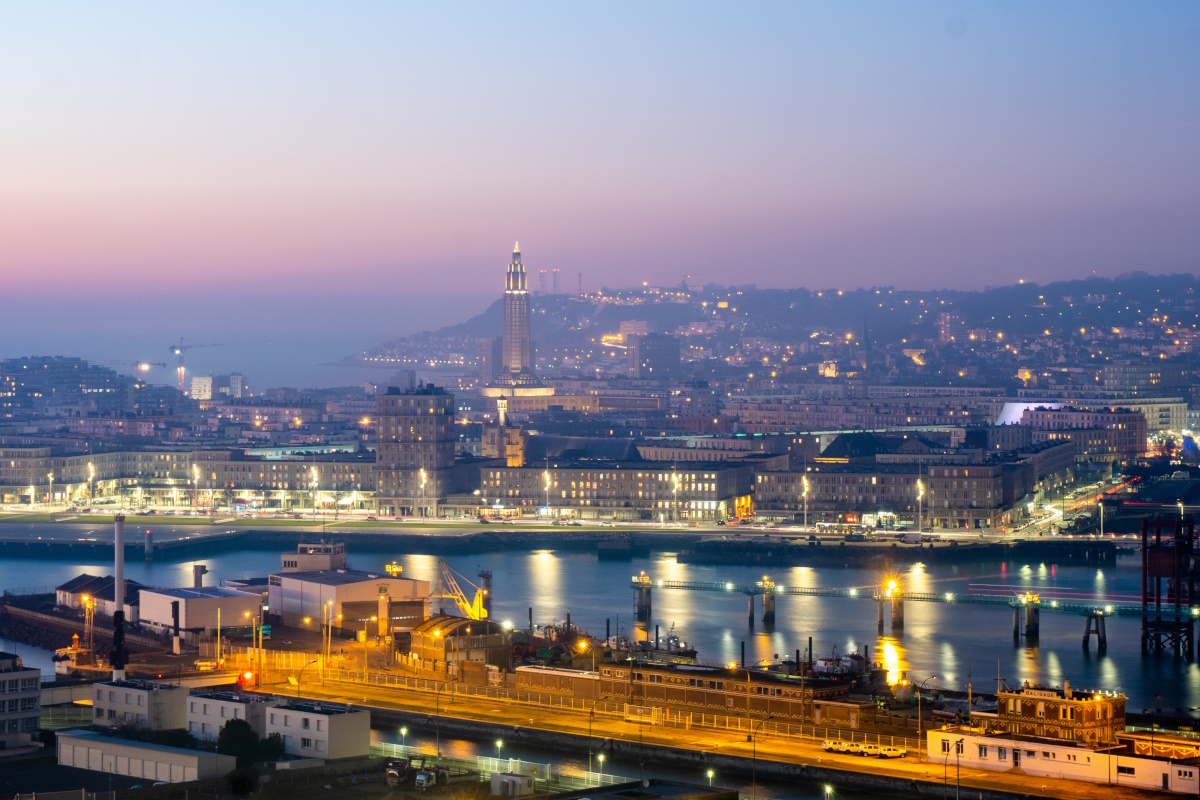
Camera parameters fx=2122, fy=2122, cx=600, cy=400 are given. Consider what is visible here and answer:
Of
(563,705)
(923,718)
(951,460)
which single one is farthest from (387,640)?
(951,460)

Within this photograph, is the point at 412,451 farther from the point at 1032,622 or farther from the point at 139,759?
the point at 139,759

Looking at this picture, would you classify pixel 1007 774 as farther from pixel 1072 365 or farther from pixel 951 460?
pixel 1072 365

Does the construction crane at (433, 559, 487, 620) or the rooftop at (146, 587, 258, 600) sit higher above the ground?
the rooftop at (146, 587, 258, 600)

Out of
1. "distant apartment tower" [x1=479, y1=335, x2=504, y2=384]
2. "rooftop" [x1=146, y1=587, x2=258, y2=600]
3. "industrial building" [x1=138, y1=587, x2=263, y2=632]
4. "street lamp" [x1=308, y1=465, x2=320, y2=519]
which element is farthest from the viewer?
"distant apartment tower" [x1=479, y1=335, x2=504, y2=384]

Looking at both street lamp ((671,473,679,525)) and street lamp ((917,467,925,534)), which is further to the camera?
street lamp ((671,473,679,525))

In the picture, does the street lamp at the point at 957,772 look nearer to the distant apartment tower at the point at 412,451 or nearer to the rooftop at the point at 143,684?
the rooftop at the point at 143,684

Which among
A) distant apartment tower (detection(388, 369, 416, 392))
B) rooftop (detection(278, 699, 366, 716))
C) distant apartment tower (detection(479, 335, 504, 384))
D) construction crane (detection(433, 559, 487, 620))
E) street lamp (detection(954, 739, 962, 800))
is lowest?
street lamp (detection(954, 739, 962, 800))

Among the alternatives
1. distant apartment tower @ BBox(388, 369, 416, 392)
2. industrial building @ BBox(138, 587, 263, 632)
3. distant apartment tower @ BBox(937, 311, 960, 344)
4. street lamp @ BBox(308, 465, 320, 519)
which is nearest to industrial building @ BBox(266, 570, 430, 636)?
industrial building @ BBox(138, 587, 263, 632)

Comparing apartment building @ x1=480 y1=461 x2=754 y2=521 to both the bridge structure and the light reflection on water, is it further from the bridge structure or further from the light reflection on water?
the bridge structure
